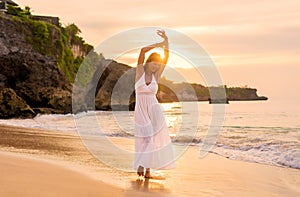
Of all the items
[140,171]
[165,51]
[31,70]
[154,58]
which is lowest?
[140,171]

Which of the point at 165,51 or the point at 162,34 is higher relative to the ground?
the point at 162,34

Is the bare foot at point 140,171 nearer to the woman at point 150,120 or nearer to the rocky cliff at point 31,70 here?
the woman at point 150,120

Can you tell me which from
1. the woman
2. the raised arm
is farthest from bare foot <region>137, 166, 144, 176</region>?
the raised arm

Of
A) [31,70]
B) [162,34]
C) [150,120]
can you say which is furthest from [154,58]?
[31,70]

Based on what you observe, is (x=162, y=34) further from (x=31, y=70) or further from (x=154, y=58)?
(x=31, y=70)

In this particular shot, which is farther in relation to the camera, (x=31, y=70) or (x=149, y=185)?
(x=31, y=70)

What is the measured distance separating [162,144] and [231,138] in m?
8.33

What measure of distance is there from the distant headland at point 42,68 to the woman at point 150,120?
661 inches

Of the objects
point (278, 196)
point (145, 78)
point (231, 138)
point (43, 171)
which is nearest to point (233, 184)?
point (278, 196)

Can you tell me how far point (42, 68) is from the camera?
36875 millimetres

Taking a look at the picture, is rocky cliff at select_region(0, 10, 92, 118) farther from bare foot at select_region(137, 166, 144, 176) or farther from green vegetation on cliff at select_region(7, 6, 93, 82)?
bare foot at select_region(137, 166, 144, 176)

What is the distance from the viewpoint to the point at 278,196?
5719mm

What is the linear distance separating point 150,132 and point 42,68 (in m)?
32.1

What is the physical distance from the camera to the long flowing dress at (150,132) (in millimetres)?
6242
